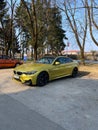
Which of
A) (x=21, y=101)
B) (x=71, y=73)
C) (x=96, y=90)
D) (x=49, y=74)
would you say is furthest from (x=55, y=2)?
(x=21, y=101)

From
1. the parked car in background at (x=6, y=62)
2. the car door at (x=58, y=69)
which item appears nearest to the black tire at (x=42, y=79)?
the car door at (x=58, y=69)

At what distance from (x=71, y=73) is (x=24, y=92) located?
4.55 meters

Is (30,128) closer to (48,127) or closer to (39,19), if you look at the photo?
(48,127)

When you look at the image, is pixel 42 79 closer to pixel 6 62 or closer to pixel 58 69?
pixel 58 69

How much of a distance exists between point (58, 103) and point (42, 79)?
3.05 metres

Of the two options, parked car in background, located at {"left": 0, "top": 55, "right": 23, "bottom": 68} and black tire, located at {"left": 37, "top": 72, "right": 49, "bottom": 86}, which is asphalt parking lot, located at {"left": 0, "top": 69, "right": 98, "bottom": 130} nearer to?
black tire, located at {"left": 37, "top": 72, "right": 49, "bottom": 86}

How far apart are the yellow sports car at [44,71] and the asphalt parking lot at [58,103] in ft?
1.11

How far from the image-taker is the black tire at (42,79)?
378 inches

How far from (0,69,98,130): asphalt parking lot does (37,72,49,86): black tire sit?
25cm

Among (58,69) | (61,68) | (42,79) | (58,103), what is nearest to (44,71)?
(42,79)

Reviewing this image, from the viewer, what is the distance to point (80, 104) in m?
6.85

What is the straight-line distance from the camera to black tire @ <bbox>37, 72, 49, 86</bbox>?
9.59 m

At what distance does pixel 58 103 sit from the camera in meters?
6.87

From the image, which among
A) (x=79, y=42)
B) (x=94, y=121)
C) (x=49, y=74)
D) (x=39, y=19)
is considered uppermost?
(x=39, y=19)
